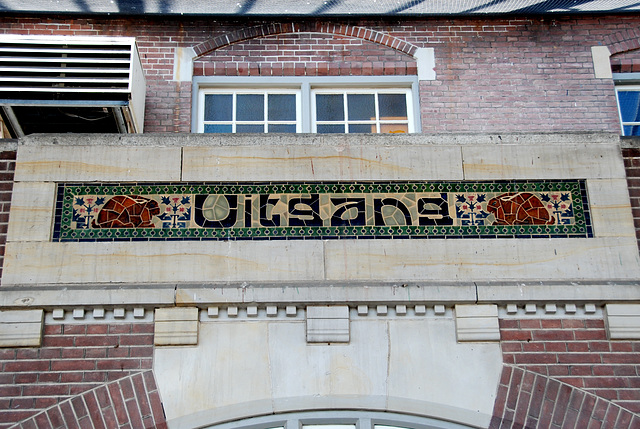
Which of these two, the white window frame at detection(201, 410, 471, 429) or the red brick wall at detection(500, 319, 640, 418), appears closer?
the white window frame at detection(201, 410, 471, 429)

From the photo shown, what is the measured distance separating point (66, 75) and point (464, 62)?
4.25 m

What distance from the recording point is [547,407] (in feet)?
18.9

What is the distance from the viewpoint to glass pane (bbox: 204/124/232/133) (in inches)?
335

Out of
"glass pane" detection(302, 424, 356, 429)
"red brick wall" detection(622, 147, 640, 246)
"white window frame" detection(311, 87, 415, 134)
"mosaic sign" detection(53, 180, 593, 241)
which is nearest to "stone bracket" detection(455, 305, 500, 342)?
"mosaic sign" detection(53, 180, 593, 241)

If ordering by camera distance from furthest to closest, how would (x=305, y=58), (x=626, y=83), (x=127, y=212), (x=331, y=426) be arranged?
(x=626, y=83) < (x=305, y=58) < (x=127, y=212) < (x=331, y=426)

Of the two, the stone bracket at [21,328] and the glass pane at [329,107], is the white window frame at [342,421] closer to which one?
the stone bracket at [21,328]

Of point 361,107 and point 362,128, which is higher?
point 361,107

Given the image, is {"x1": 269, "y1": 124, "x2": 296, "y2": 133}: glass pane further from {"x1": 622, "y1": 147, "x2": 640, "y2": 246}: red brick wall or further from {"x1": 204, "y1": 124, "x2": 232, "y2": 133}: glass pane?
{"x1": 622, "y1": 147, "x2": 640, "y2": 246}: red brick wall

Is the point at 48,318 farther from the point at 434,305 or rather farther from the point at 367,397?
the point at 434,305

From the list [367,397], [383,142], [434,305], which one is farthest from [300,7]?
[367,397]

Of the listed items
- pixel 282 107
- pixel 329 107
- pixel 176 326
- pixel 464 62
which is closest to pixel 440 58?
pixel 464 62

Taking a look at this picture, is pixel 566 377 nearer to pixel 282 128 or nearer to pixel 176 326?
pixel 176 326

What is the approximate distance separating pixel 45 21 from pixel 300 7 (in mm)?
2860

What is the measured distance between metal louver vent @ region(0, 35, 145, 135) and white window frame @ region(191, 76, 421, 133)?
115cm
